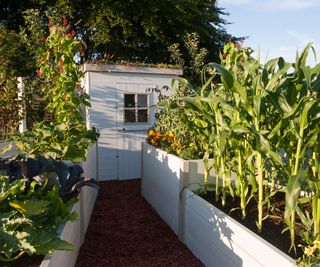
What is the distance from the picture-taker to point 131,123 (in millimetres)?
6199

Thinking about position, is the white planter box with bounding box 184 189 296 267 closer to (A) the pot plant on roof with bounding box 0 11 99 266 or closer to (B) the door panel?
(A) the pot plant on roof with bounding box 0 11 99 266

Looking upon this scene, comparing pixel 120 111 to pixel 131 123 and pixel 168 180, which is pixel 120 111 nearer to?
pixel 131 123

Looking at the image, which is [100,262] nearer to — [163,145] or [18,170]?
[18,170]

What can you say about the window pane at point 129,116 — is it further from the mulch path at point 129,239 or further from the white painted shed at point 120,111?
the mulch path at point 129,239

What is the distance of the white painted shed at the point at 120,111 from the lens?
19.4 ft

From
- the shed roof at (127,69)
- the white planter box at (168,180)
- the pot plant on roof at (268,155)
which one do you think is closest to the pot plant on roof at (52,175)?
the white planter box at (168,180)

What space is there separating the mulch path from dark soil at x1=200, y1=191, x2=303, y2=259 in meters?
0.55

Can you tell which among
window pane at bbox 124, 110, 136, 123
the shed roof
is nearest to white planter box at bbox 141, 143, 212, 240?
window pane at bbox 124, 110, 136, 123

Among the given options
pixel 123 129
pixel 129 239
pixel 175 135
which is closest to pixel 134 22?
pixel 123 129

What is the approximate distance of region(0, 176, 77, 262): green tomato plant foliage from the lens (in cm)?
137

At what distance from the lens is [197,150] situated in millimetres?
3768

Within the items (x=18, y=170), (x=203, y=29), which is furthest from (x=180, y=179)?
(x=203, y=29)

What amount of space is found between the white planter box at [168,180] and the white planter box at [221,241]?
205 mm

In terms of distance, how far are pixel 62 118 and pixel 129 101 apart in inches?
85.9
